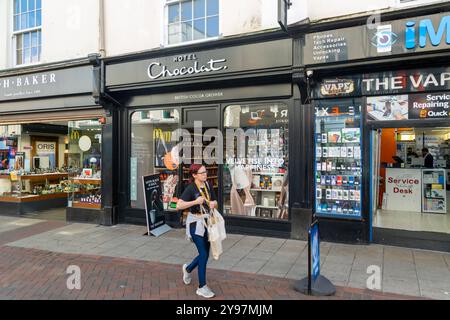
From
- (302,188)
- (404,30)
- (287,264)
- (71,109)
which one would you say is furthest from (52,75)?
(404,30)

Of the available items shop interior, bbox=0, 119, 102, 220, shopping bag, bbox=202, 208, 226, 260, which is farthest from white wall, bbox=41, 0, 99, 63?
shopping bag, bbox=202, 208, 226, 260

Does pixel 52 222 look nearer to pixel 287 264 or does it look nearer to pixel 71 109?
pixel 71 109

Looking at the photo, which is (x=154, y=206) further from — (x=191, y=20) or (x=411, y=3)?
(x=411, y=3)

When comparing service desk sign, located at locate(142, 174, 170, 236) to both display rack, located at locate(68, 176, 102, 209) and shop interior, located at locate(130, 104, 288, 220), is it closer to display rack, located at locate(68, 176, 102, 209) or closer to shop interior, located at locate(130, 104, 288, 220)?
shop interior, located at locate(130, 104, 288, 220)

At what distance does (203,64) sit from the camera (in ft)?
24.9

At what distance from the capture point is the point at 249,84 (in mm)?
7477

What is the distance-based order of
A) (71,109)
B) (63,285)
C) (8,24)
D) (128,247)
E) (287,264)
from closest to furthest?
(63,285) < (287,264) < (128,247) < (71,109) < (8,24)

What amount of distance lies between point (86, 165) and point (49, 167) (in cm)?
322

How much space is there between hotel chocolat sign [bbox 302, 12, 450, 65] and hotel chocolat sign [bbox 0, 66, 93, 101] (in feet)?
18.2

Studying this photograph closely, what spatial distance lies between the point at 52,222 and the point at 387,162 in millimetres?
9196

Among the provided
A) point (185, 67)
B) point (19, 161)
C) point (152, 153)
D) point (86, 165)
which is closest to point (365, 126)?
point (185, 67)

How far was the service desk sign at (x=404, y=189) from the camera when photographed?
27.5 feet

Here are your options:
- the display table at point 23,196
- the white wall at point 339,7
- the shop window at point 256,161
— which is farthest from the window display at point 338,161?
the display table at point 23,196

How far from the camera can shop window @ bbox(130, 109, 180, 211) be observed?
8664 mm
